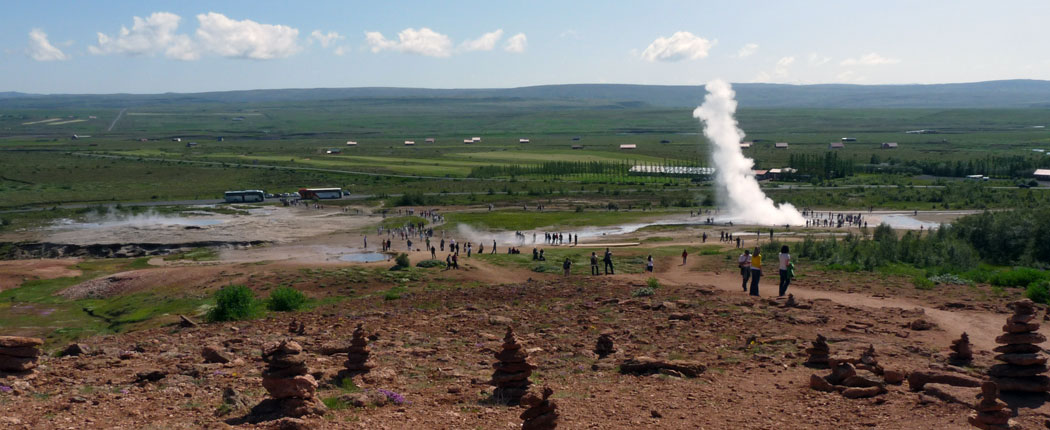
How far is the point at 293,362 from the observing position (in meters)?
12.8

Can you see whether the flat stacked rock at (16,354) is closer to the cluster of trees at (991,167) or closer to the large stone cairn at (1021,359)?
the large stone cairn at (1021,359)

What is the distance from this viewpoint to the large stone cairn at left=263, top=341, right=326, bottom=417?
12.5 metres

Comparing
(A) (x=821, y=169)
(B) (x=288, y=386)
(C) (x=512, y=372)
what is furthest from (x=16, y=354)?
(A) (x=821, y=169)

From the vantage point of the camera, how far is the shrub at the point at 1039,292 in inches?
933

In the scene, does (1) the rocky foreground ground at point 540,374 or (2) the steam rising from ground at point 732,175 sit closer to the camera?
(1) the rocky foreground ground at point 540,374

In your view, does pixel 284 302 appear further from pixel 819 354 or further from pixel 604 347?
pixel 819 354

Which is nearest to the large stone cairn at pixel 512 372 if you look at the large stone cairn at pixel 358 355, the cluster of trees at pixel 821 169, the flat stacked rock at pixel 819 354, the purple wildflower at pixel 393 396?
the purple wildflower at pixel 393 396

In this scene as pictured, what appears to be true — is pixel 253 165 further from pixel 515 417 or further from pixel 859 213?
pixel 515 417

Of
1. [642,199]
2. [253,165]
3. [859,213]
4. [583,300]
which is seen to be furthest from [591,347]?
[253,165]

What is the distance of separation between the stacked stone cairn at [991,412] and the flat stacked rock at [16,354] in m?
15.1

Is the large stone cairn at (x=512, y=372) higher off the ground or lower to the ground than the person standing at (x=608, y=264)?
higher

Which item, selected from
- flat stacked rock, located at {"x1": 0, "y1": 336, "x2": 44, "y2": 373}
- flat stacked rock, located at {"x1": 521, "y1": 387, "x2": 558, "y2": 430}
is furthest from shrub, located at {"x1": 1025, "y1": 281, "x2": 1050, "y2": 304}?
flat stacked rock, located at {"x1": 0, "y1": 336, "x2": 44, "y2": 373}

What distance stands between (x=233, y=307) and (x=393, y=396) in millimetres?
13835

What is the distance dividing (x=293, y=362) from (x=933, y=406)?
32.4ft
